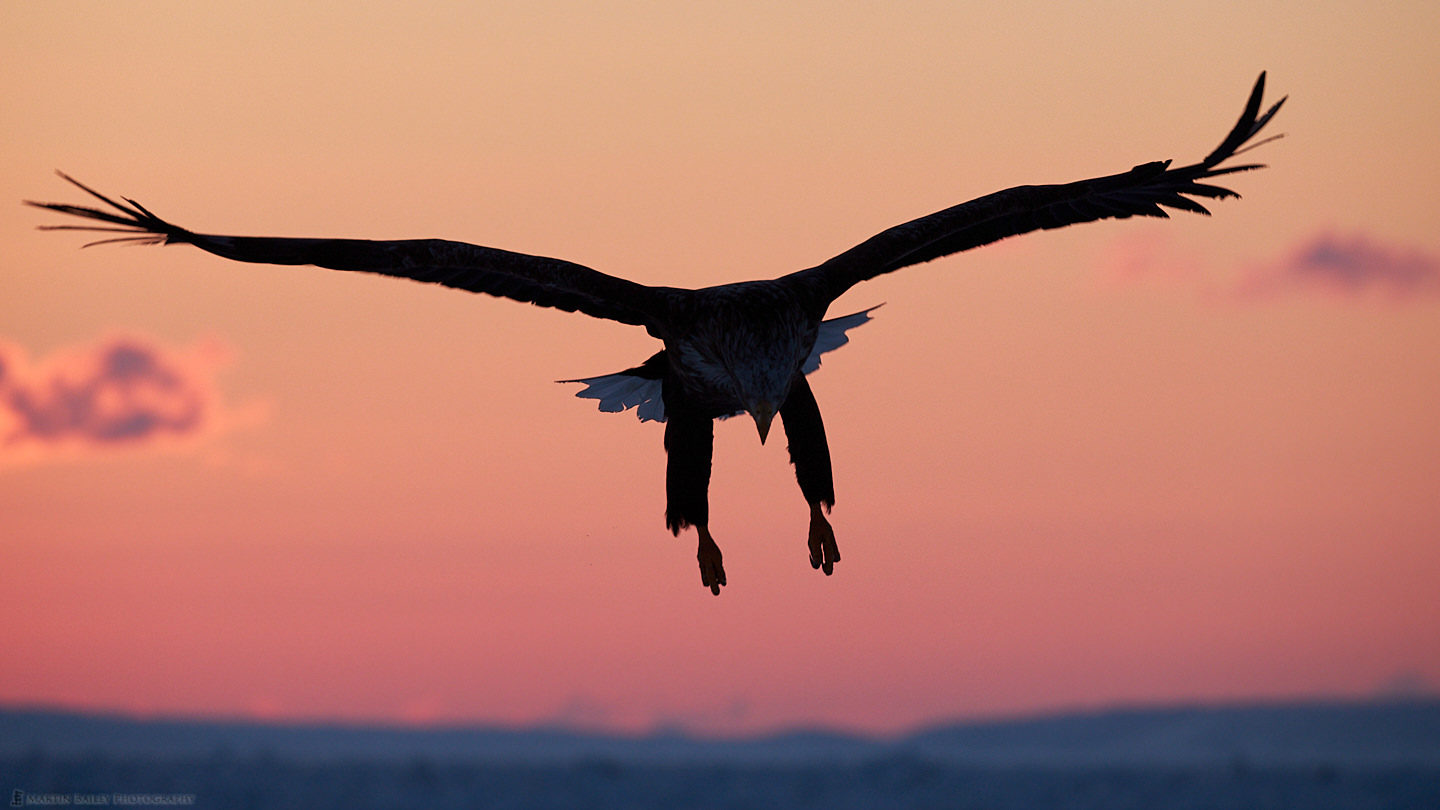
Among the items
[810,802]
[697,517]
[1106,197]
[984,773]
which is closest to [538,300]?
[697,517]

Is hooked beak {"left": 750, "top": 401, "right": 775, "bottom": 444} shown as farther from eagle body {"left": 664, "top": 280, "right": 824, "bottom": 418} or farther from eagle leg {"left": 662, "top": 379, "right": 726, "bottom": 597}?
eagle leg {"left": 662, "top": 379, "right": 726, "bottom": 597}

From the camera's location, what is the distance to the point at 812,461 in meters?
10.4

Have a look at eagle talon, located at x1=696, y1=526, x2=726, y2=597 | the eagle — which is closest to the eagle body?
the eagle

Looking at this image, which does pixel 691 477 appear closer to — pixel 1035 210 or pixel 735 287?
pixel 735 287

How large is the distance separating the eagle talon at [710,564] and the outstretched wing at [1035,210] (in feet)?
6.33

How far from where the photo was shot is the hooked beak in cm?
903

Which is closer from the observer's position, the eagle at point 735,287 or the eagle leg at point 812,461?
the eagle at point 735,287

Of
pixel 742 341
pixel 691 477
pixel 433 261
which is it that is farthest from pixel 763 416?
pixel 433 261

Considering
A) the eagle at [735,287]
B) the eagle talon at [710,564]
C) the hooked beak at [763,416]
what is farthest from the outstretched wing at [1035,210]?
the eagle talon at [710,564]

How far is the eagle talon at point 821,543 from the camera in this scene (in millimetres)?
10516

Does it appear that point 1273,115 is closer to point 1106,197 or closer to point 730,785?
point 1106,197

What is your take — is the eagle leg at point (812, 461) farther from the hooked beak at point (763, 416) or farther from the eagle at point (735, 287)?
the hooked beak at point (763, 416)

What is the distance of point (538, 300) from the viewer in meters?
10.4

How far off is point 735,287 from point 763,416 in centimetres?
104
